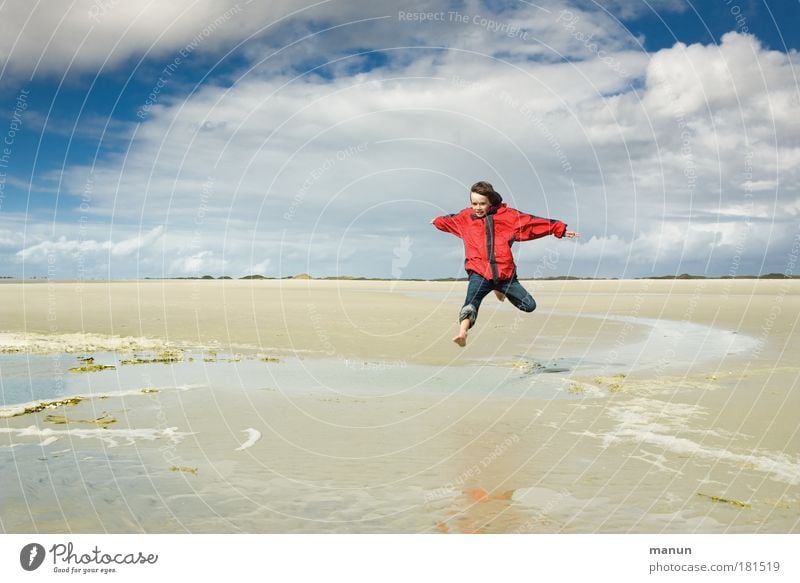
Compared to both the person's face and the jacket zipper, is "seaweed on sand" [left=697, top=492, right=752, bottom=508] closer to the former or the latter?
the jacket zipper

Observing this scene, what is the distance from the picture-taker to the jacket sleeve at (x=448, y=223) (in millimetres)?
12609

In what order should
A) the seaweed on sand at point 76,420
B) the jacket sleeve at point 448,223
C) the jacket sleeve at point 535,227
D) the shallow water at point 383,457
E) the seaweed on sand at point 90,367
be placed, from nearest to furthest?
the shallow water at point 383,457, the seaweed on sand at point 76,420, the jacket sleeve at point 535,227, the jacket sleeve at point 448,223, the seaweed on sand at point 90,367

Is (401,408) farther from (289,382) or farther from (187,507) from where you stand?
(187,507)

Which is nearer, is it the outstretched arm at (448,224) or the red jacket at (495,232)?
the red jacket at (495,232)

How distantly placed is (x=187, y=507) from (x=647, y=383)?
38.1 ft

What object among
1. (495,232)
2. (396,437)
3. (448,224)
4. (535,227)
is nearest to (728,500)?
(396,437)

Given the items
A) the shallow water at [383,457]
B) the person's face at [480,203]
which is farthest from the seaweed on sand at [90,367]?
the person's face at [480,203]

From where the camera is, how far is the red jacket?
12.1 metres

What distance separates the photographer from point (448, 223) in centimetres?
1266

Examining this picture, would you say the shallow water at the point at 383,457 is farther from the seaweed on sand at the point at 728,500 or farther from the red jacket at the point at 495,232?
the red jacket at the point at 495,232

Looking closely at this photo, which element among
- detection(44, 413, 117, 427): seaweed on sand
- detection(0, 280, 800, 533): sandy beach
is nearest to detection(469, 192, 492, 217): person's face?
detection(0, 280, 800, 533): sandy beach

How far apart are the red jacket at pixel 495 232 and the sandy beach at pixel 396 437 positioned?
284 cm

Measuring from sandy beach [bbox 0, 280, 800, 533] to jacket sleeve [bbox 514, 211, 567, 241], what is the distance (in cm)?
343

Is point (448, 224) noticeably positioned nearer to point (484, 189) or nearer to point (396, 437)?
point (484, 189)
